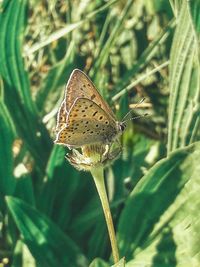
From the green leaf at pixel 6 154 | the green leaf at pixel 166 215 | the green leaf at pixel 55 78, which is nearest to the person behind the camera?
the green leaf at pixel 166 215

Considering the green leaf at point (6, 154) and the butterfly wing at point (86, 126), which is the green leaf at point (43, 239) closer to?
the green leaf at point (6, 154)

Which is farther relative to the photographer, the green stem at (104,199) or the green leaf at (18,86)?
the green leaf at (18,86)

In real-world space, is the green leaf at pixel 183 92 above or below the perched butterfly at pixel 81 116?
below

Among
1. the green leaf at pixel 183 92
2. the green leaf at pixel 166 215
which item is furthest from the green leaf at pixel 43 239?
the green leaf at pixel 183 92

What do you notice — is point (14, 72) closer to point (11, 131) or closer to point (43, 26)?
point (11, 131)

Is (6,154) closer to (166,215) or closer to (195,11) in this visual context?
(166,215)

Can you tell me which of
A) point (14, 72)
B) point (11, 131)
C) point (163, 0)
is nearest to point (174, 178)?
point (11, 131)

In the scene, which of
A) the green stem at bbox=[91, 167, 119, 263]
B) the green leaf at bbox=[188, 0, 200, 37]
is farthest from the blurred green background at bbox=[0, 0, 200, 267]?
the green stem at bbox=[91, 167, 119, 263]

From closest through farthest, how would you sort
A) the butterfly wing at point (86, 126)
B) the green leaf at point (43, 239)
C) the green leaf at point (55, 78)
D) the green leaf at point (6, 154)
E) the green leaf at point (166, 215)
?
the butterfly wing at point (86, 126) → the green leaf at point (166, 215) → the green leaf at point (43, 239) → the green leaf at point (6, 154) → the green leaf at point (55, 78)
